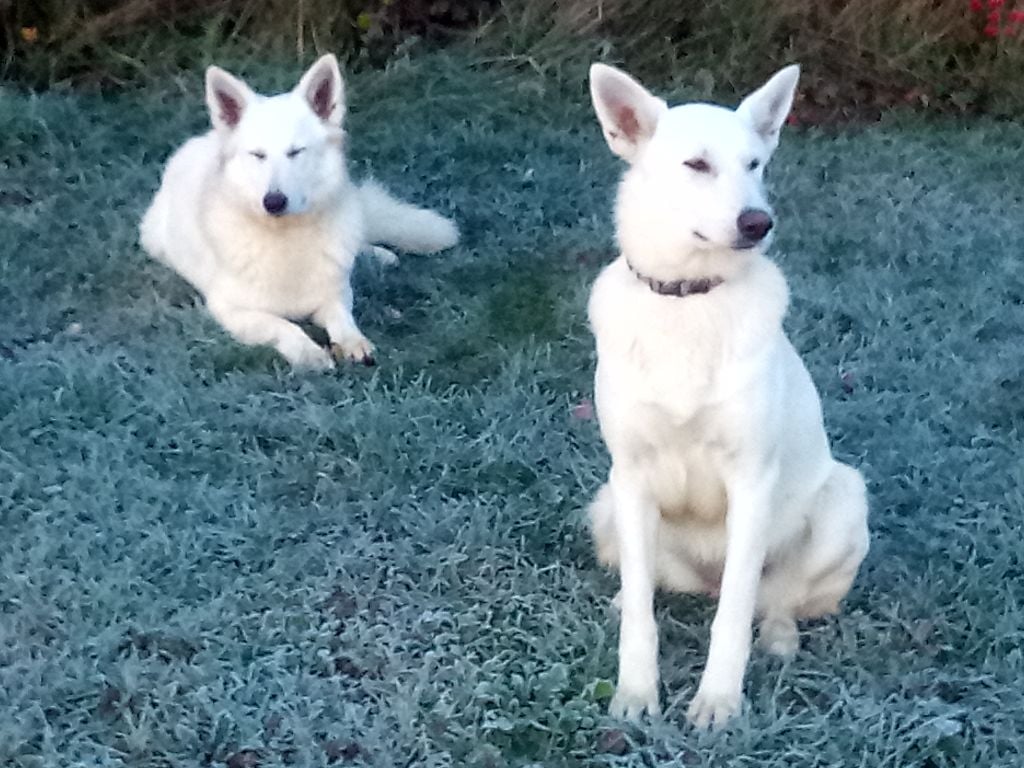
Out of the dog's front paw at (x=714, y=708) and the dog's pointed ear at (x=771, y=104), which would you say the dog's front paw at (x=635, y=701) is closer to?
the dog's front paw at (x=714, y=708)

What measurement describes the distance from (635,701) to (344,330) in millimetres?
2227

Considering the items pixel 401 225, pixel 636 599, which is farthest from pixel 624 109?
pixel 401 225

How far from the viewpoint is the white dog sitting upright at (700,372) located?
2.53m

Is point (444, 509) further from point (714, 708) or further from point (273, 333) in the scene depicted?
point (273, 333)

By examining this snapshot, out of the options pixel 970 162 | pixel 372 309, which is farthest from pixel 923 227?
pixel 372 309

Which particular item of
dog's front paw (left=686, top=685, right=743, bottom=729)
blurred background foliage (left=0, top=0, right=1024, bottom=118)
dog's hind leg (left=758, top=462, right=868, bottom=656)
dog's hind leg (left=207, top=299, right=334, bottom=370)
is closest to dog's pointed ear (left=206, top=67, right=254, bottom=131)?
dog's hind leg (left=207, top=299, right=334, bottom=370)

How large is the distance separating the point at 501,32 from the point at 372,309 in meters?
3.71

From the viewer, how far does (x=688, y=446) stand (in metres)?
2.59

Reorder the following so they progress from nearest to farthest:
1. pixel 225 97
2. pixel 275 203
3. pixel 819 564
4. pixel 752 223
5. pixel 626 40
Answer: pixel 752 223 → pixel 819 564 → pixel 275 203 → pixel 225 97 → pixel 626 40

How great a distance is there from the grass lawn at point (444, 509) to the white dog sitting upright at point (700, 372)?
0.24 metres

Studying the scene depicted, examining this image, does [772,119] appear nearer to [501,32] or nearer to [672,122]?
[672,122]

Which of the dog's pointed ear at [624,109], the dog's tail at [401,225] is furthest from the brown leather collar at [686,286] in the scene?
the dog's tail at [401,225]

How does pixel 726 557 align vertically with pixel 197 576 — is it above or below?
above

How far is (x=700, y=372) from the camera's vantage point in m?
2.54
